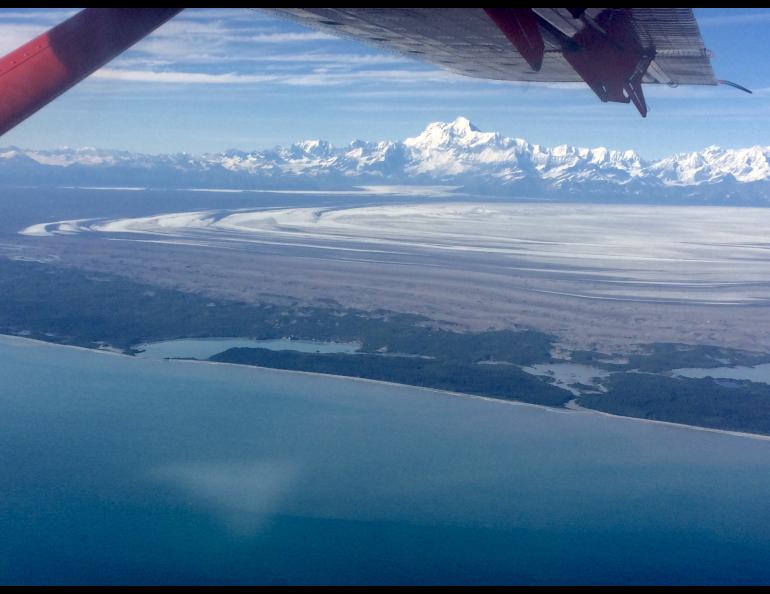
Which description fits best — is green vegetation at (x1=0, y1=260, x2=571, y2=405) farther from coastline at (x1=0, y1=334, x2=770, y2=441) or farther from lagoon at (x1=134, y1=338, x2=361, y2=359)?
lagoon at (x1=134, y1=338, x2=361, y2=359)

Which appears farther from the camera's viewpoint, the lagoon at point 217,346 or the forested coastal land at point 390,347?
the lagoon at point 217,346

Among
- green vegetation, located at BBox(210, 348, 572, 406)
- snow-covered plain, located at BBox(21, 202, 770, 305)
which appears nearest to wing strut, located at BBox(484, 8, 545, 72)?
green vegetation, located at BBox(210, 348, 572, 406)

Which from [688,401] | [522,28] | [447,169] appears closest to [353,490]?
[688,401]

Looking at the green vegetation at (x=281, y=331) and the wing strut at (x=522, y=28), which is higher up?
the wing strut at (x=522, y=28)

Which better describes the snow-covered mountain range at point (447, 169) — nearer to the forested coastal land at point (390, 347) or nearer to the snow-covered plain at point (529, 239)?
the snow-covered plain at point (529, 239)

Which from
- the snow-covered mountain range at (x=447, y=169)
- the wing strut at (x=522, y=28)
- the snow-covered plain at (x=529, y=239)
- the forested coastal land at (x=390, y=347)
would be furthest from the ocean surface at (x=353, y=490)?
the snow-covered mountain range at (x=447, y=169)

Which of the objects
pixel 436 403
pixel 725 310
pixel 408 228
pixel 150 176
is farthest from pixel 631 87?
pixel 150 176

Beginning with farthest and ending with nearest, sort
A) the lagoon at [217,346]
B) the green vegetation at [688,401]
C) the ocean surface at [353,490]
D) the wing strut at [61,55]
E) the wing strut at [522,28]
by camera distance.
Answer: the lagoon at [217,346], the green vegetation at [688,401], the ocean surface at [353,490], the wing strut at [522,28], the wing strut at [61,55]

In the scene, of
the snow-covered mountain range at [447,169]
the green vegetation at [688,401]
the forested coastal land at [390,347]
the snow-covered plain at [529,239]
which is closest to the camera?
the green vegetation at [688,401]
